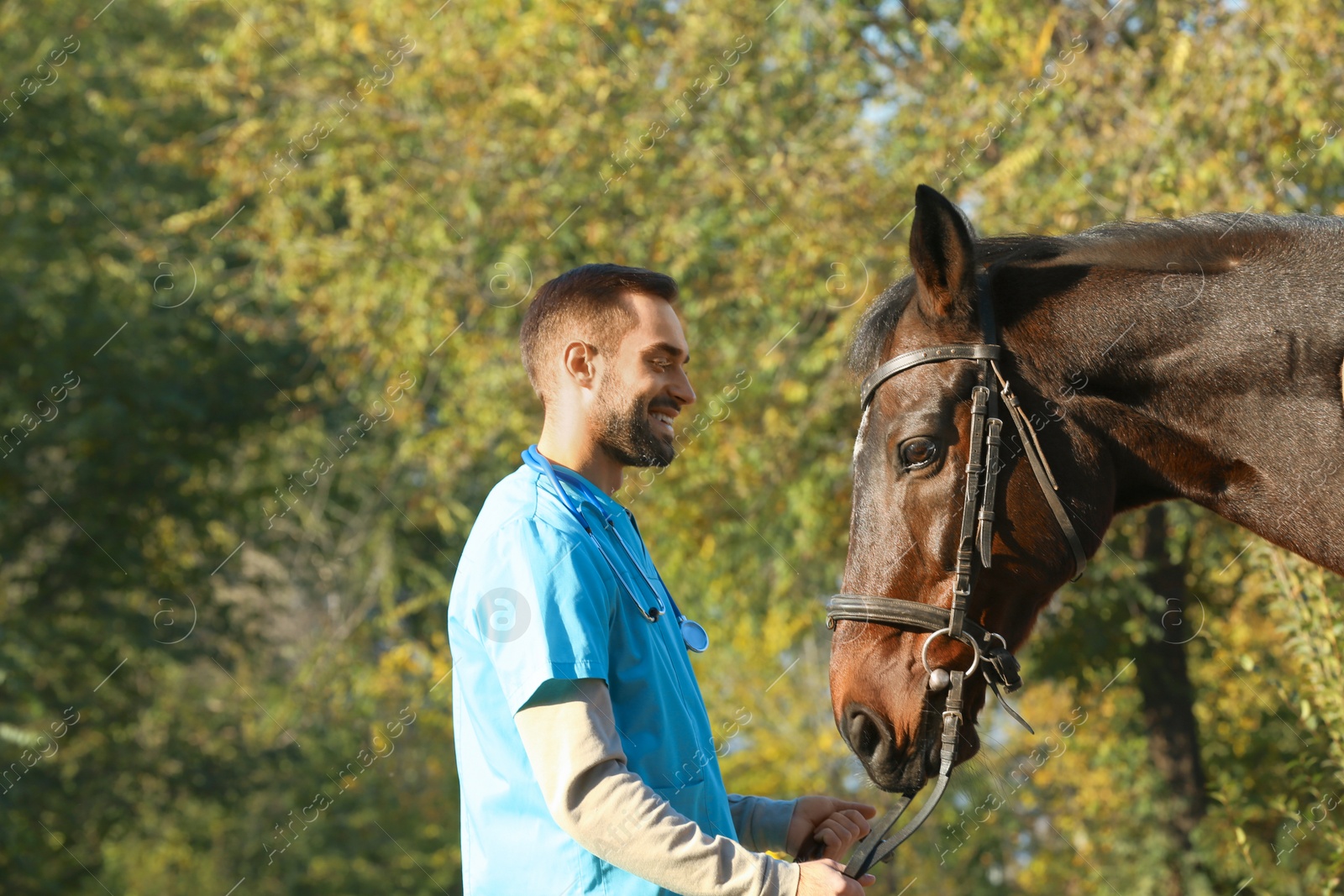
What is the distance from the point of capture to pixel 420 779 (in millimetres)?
13094

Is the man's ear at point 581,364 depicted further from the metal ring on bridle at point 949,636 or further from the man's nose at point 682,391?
the metal ring on bridle at point 949,636

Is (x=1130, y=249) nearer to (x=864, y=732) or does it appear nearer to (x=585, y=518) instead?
(x=864, y=732)

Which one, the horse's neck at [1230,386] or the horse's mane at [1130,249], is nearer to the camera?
the horse's neck at [1230,386]

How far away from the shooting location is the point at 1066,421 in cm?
238

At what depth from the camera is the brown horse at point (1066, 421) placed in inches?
89.4

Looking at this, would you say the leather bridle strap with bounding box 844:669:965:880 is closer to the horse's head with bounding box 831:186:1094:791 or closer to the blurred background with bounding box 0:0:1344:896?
the horse's head with bounding box 831:186:1094:791

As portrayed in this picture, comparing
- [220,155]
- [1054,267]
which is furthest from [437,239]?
[1054,267]

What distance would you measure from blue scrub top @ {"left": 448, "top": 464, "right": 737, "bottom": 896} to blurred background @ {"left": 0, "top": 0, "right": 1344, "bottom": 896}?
2504mm

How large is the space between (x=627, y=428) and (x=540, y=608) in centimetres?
42
